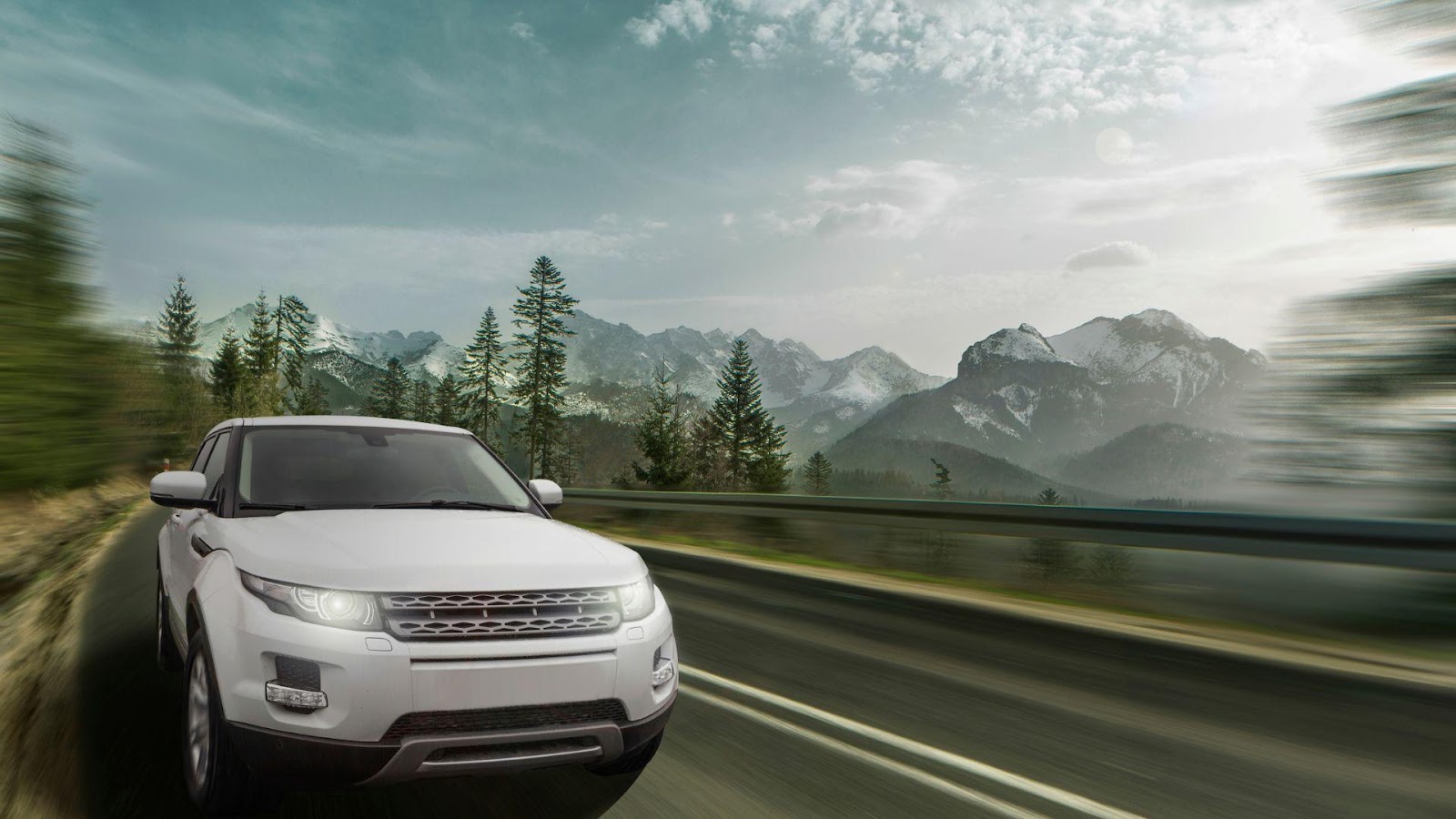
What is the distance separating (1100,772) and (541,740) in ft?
8.83

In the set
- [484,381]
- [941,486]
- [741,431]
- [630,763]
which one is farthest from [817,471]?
[630,763]

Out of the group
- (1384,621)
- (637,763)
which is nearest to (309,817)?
(637,763)

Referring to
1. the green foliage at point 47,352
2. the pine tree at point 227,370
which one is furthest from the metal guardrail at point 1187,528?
the pine tree at point 227,370

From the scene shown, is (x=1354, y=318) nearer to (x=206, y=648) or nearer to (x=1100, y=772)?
(x=1100, y=772)

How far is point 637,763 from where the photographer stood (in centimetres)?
400

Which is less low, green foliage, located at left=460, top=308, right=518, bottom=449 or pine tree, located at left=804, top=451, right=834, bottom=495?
green foliage, located at left=460, top=308, right=518, bottom=449

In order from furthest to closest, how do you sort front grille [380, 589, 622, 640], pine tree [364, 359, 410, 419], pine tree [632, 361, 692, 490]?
pine tree [364, 359, 410, 419] < pine tree [632, 361, 692, 490] < front grille [380, 589, 622, 640]

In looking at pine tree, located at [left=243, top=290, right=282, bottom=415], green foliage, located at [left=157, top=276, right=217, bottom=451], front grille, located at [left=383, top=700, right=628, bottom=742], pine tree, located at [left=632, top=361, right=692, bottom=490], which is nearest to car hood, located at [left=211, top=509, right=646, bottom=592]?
front grille, located at [left=383, top=700, right=628, bottom=742]

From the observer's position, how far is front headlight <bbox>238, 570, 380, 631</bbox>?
3.21 meters

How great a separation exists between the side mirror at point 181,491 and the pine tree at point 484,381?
84019mm

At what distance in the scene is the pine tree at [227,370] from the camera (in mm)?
100812

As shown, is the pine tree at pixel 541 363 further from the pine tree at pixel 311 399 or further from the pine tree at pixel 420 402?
the pine tree at pixel 420 402

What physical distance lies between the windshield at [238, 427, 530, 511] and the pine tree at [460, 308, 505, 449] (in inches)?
3287

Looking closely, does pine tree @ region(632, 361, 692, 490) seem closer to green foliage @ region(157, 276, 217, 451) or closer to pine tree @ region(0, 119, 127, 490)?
green foliage @ region(157, 276, 217, 451)
